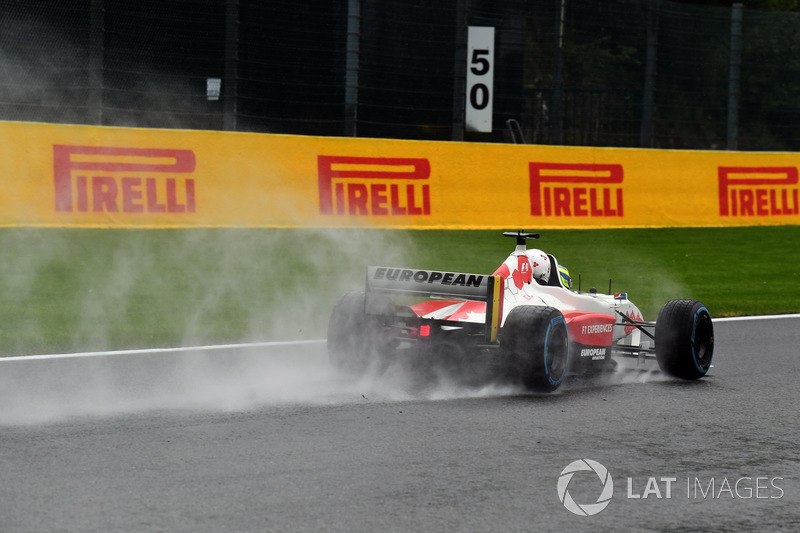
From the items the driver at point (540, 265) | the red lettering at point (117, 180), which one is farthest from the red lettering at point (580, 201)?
the driver at point (540, 265)

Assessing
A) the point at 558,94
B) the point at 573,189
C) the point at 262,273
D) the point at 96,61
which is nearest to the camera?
the point at 262,273

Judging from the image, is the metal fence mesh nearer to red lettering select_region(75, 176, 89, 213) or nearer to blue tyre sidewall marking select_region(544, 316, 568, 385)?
red lettering select_region(75, 176, 89, 213)

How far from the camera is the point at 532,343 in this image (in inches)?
301

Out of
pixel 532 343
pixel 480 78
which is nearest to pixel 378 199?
pixel 480 78

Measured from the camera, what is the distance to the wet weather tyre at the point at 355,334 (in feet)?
26.9

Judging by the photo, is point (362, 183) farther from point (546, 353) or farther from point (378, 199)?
point (546, 353)

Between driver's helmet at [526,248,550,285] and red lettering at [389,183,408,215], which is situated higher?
red lettering at [389,183,408,215]

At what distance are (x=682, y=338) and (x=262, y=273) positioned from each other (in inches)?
258

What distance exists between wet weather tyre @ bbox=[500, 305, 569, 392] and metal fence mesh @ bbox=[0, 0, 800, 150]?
36.1 feet

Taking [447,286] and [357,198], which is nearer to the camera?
[447,286]

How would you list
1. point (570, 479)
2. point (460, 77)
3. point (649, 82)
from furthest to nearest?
point (649, 82) → point (460, 77) → point (570, 479)

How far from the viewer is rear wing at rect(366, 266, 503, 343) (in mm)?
7793

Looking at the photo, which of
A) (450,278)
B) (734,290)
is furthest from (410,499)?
(734,290)

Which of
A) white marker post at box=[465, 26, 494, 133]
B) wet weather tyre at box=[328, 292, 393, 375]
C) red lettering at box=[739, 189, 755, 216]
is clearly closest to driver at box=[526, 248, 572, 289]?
wet weather tyre at box=[328, 292, 393, 375]
